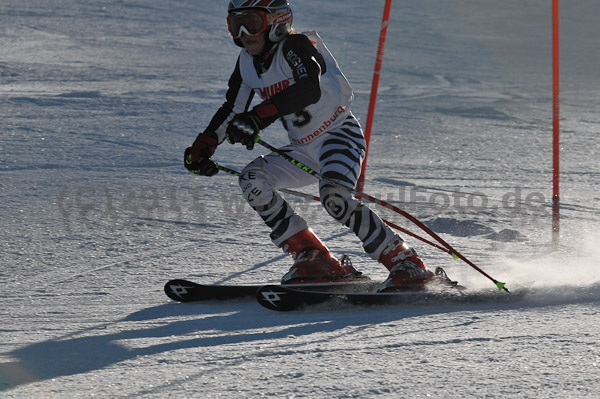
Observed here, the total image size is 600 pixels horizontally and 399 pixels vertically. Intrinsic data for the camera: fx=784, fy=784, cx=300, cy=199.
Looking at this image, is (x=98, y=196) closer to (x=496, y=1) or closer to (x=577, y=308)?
(x=577, y=308)

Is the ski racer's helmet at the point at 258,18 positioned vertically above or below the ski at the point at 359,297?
above

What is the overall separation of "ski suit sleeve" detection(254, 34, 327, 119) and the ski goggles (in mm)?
136

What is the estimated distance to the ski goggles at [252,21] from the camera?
3941 millimetres

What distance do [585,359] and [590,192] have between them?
467 centimetres

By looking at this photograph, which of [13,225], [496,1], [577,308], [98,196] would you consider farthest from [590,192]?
[496,1]

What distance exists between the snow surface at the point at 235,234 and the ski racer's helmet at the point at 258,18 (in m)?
1.40

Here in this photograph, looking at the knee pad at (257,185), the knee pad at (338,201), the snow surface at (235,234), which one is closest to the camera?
the snow surface at (235,234)

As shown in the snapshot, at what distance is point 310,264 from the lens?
14.0 ft

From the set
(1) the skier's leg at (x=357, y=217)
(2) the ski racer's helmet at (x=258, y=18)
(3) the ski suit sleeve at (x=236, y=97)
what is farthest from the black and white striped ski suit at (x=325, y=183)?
(2) the ski racer's helmet at (x=258, y=18)

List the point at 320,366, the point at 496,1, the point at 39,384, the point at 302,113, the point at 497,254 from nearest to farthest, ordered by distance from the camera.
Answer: the point at 39,384 → the point at 320,366 → the point at 302,113 → the point at 497,254 → the point at 496,1

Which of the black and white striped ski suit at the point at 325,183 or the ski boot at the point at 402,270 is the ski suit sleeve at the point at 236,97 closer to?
the black and white striped ski suit at the point at 325,183

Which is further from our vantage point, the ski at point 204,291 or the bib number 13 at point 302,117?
the bib number 13 at point 302,117

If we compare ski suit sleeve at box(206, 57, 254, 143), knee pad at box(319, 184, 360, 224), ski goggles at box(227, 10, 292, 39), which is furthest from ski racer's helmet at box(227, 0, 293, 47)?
knee pad at box(319, 184, 360, 224)

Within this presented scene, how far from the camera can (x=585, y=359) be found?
2.97 m
